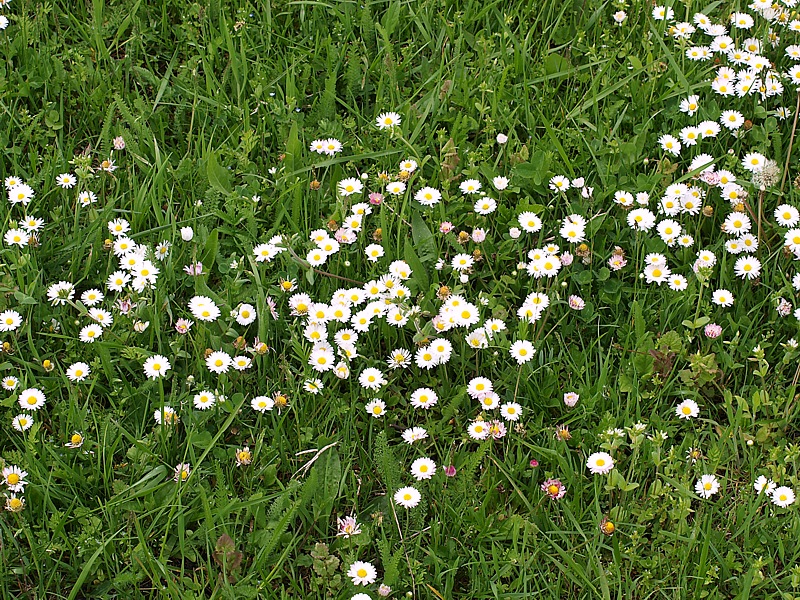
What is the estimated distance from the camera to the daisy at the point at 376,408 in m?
2.36

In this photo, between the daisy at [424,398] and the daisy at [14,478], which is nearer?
the daisy at [14,478]

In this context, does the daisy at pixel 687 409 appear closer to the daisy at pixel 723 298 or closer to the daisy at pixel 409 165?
the daisy at pixel 723 298

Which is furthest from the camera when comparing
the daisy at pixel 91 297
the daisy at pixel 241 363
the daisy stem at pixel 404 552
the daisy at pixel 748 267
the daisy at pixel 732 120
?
the daisy at pixel 732 120

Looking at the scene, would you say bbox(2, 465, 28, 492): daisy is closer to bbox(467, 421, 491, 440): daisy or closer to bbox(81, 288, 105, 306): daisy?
bbox(81, 288, 105, 306): daisy

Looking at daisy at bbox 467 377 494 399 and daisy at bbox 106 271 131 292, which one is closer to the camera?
daisy at bbox 467 377 494 399

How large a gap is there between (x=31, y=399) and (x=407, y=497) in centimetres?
98

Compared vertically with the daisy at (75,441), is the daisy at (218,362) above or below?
above

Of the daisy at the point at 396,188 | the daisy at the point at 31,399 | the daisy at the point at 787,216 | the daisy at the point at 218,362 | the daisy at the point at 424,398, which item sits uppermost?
the daisy at the point at 787,216

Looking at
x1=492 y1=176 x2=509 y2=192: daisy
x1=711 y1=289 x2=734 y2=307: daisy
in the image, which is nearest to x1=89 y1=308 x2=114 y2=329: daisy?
x1=492 y1=176 x2=509 y2=192: daisy

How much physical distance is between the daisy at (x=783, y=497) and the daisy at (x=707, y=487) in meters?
0.13

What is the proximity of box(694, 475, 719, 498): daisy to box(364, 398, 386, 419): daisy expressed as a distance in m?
0.80

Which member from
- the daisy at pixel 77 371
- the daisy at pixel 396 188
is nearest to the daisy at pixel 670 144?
the daisy at pixel 396 188

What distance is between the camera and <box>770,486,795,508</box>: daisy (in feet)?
7.20

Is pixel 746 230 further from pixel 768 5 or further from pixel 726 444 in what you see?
pixel 768 5
